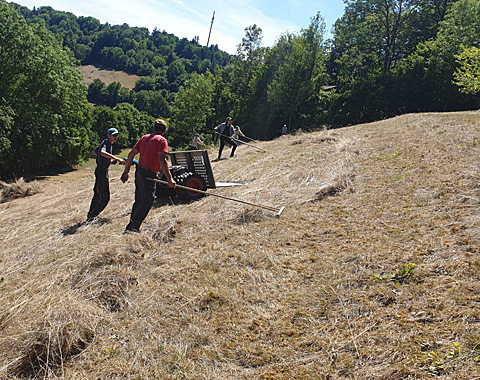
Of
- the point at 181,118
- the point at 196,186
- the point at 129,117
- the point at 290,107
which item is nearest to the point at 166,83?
the point at 129,117

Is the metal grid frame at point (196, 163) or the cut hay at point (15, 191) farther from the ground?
the metal grid frame at point (196, 163)

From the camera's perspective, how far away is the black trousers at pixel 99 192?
6840 millimetres

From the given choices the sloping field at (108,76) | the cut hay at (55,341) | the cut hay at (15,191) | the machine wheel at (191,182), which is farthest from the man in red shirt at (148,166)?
the sloping field at (108,76)

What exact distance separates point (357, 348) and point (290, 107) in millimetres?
31958

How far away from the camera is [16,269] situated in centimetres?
505

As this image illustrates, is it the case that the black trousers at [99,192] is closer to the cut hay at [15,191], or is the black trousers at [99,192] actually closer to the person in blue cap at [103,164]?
the person in blue cap at [103,164]

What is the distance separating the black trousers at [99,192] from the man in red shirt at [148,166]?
1.40 m

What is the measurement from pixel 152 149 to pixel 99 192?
2.09 meters

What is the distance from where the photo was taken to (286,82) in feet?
109

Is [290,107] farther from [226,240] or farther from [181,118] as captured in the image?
[226,240]

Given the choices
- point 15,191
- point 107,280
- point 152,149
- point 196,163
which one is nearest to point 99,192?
point 152,149

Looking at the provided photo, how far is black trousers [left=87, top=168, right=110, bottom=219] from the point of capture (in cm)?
684

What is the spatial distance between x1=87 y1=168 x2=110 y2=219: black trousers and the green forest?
16.0 metres

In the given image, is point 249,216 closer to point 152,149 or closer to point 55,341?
point 152,149
